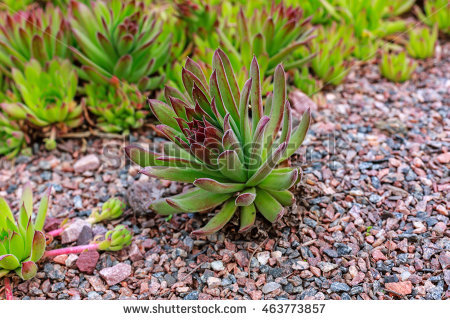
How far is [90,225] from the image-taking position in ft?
8.86

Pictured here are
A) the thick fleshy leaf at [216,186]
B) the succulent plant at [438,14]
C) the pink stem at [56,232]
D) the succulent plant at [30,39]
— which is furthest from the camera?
the succulent plant at [438,14]

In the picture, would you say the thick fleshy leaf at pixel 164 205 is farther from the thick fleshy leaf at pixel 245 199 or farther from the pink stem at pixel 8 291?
the pink stem at pixel 8 291

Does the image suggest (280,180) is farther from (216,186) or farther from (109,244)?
(109,244)

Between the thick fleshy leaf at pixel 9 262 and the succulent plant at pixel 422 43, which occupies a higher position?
the succulent plant at pixel 422 43

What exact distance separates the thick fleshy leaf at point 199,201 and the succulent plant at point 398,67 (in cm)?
186

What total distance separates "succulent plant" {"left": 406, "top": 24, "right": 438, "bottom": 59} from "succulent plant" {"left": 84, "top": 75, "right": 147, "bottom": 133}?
7.10 feet

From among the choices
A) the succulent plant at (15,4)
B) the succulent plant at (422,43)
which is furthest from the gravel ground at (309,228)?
the succulent plant at (15,4)

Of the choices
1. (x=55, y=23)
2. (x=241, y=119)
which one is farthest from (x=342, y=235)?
(x=55, y=23)

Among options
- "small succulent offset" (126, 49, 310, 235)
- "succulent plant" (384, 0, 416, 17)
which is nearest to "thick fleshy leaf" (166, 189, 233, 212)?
"small succulent offset" (126, 49, 310, 235)

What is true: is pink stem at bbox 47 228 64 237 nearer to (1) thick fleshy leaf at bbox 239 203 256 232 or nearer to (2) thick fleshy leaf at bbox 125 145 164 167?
(2) thick fleshy leaf at bbox 125 145 164 167

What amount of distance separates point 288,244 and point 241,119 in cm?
69

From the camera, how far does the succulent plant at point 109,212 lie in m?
2.67

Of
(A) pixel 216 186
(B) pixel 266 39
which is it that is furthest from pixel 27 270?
(B) pixel 266 39

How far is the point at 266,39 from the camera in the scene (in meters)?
3.23
